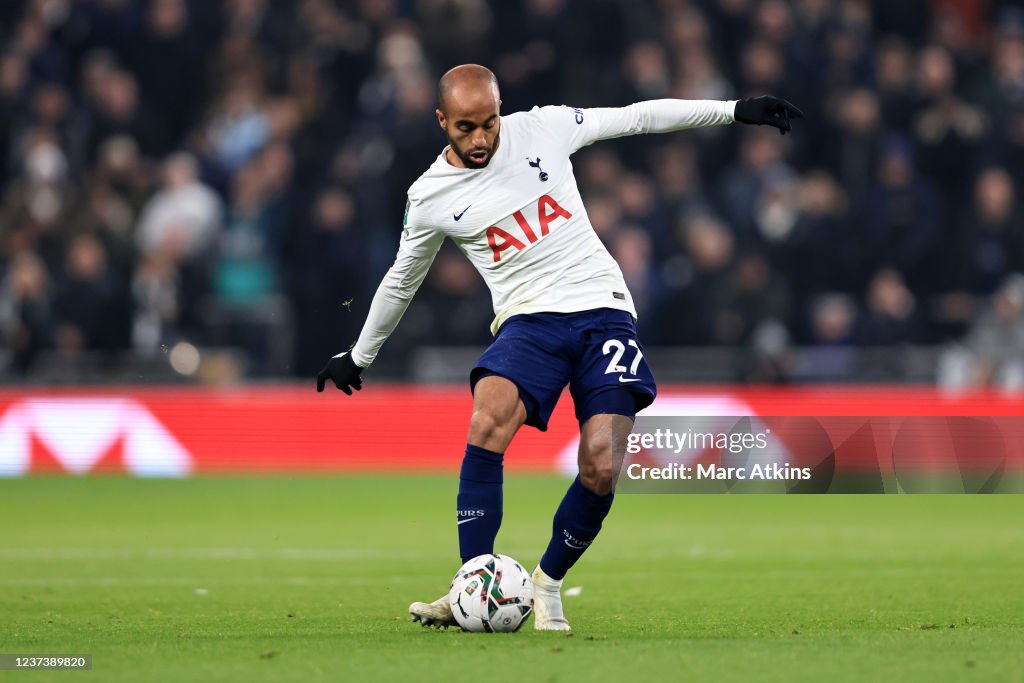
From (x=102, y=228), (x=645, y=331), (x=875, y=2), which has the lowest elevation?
(x=645, y=331)

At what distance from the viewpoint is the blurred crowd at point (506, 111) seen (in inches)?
628

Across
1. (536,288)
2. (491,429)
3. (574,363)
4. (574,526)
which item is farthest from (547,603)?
(536,288)

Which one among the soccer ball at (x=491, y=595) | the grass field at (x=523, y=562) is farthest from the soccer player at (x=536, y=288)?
the grass field at (x=523, y=562)

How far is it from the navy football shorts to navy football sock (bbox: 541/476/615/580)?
12.4 inches

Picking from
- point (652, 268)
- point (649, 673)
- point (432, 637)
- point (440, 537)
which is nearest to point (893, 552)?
point (440, 537)

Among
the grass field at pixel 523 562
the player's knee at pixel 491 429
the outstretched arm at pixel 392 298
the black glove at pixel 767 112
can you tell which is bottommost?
the grass field at pixel 523 562

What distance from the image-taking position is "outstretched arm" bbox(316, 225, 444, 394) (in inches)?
277

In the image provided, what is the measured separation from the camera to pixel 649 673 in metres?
5.32

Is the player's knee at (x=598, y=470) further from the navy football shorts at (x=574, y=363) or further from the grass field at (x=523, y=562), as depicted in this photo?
the grass field at (x=523, y=562)

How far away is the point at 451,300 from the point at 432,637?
970cm

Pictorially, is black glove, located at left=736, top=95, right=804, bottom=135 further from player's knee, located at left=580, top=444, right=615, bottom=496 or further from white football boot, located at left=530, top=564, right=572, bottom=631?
white football boot, located at left=530, top=564, right=572, bottom=631

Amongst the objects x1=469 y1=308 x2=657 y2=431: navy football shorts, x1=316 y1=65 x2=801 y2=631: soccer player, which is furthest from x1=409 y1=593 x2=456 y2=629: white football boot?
x1=469 y1=308 x2=657 y2=431: navy football shorts

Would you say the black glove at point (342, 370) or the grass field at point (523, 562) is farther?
the black glove at point (342, 370)

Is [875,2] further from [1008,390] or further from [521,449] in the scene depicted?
[521,449]
